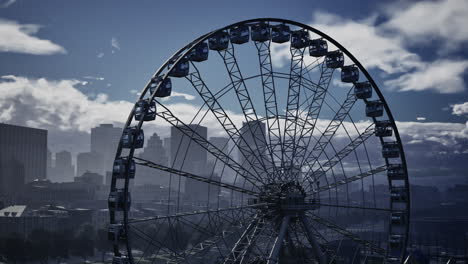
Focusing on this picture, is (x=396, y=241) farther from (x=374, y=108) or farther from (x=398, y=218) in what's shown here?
(x=374, y=108)

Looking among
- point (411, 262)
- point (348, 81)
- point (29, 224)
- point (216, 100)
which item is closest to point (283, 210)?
point (216, 100)

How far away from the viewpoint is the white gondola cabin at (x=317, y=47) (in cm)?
4719

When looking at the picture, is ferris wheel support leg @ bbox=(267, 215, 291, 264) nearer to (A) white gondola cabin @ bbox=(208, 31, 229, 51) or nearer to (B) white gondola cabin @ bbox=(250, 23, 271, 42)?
(A) white gondola cabin @ bbox=(208, 31, 229, 51)

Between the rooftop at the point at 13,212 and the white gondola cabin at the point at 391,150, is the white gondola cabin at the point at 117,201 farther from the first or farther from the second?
the rooftop at the point at 13,212

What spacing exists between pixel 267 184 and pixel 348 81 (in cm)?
1289

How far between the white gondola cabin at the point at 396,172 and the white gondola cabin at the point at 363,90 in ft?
22.4

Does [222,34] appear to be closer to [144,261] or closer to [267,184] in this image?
[267,184]

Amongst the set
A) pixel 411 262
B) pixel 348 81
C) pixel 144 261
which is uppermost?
pixel 348 81

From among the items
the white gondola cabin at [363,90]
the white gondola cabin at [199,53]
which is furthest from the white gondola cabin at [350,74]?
the white gondola cabin at [199,53]

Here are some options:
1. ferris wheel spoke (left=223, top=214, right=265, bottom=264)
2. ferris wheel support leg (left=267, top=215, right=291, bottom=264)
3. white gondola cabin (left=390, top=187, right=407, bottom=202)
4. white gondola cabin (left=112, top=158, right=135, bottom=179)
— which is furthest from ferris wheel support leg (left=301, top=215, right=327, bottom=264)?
white gondola cabin (left=112, top=158, right=135, bottom=179)

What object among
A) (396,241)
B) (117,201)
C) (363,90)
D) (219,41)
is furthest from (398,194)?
(117,201)

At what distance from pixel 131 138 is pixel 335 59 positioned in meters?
22.1

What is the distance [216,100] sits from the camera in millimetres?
40188

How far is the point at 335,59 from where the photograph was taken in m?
48.2
